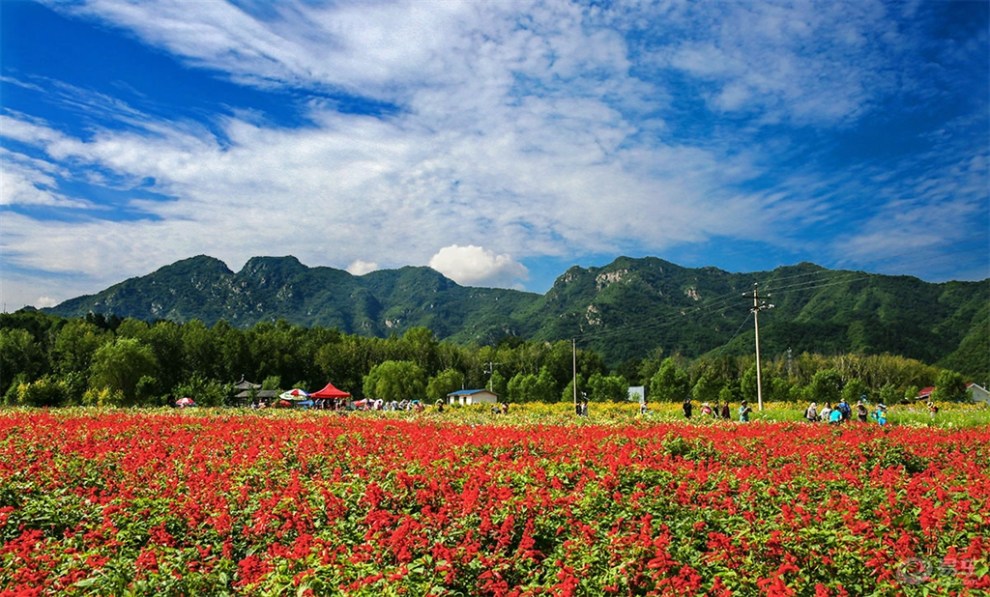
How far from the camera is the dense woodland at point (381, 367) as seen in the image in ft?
197

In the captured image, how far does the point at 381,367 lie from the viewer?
71.3 metres

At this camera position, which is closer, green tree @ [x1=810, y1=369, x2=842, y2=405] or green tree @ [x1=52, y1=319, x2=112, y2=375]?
green tree @ [x1=810, y1=369, x2=842, y2=405]

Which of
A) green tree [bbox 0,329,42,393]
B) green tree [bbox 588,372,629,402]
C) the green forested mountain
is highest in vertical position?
the green forested mountain

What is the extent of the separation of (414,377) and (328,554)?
6469 cm

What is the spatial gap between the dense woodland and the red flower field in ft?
118

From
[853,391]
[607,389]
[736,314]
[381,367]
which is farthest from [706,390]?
[736,314]

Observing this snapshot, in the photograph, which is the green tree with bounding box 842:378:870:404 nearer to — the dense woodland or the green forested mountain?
the dense woodland

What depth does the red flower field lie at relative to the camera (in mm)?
4496

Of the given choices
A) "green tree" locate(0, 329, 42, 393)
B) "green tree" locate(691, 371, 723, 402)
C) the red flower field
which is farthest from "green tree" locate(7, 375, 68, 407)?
"green tree" locate(691, 371, 723, 402)

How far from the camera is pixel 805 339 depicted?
10019 centimetres

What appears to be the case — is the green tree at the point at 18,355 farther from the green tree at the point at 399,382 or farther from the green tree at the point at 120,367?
the green tree at the point at 399,382

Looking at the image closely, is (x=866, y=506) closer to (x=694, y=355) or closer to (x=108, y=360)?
(x=108, y=360)

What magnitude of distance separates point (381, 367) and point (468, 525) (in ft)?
220

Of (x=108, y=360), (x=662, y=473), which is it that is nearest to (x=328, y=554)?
(x=662, y=473)
